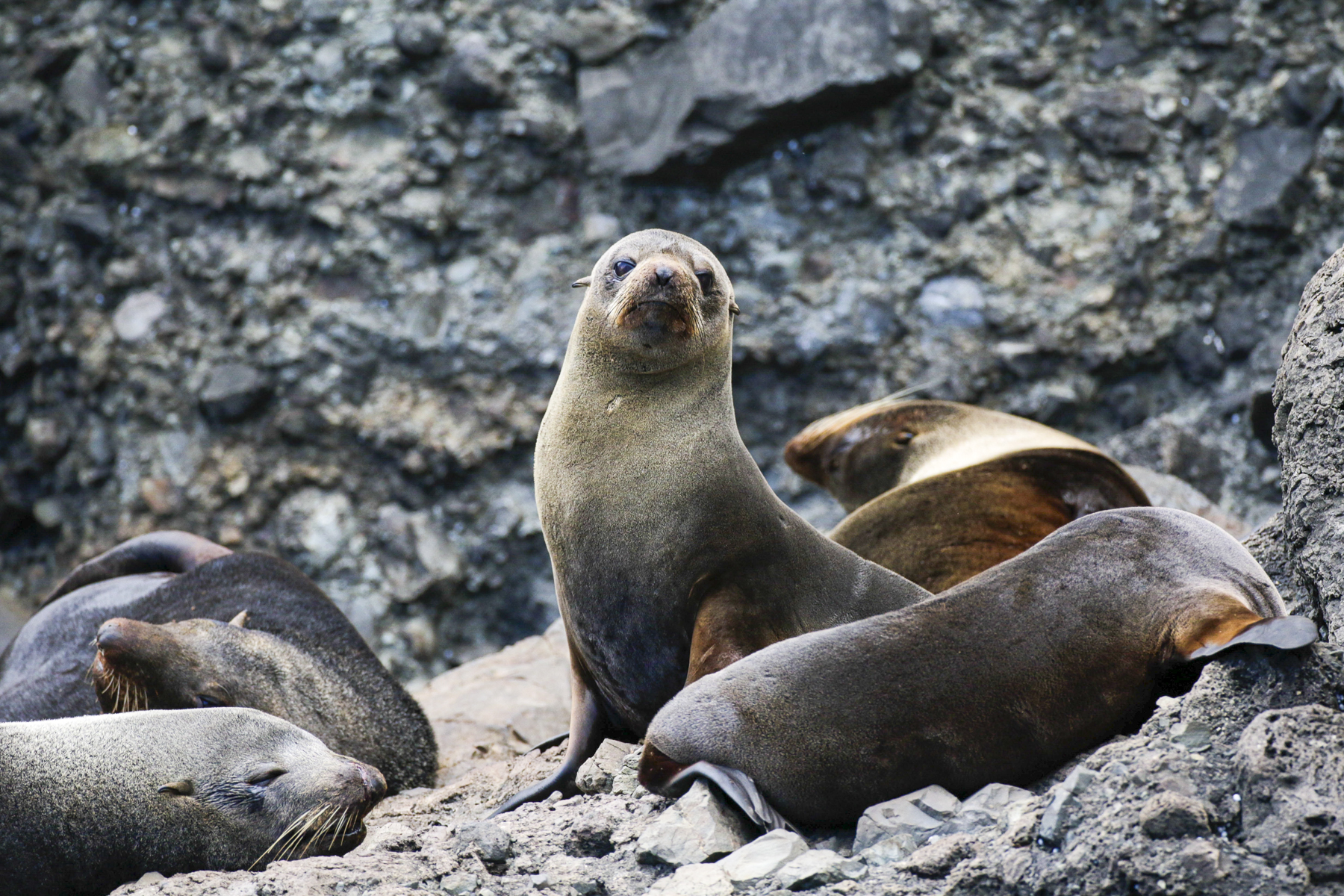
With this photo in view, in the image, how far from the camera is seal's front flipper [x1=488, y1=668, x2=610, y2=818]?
3686mm

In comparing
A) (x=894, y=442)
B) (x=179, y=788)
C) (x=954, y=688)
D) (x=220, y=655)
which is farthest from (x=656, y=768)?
(x=894, y=442)

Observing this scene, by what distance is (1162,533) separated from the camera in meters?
3.22

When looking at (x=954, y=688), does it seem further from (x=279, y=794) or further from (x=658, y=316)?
(x=279, y=794)

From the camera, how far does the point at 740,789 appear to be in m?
2.86

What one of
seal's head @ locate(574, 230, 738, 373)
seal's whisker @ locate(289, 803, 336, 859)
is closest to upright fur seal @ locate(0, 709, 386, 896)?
seal's whisker @ locate(289, 803, 336, 859)

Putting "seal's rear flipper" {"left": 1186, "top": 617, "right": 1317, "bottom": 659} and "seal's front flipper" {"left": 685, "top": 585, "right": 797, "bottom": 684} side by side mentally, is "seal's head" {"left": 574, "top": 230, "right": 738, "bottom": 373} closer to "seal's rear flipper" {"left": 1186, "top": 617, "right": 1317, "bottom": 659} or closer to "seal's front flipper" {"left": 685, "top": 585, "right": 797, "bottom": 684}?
"seal's front flipper" {"left": 685, "top": 585, "right": 797, "bottom": 684}

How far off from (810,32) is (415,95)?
7.10ft

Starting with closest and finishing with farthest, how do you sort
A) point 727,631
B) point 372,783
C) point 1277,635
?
point 1277,635, point 727,631, point 372,783

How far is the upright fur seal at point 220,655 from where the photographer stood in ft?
14.4

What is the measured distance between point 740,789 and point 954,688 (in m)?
0.50

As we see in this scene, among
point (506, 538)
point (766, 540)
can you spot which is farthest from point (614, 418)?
point (506, 538)

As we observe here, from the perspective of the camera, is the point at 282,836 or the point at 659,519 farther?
the point at 659,519

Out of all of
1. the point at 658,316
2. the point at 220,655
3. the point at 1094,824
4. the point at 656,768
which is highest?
the point at 658,316

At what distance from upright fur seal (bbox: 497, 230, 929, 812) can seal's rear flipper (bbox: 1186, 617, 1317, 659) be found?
1.15 metres
